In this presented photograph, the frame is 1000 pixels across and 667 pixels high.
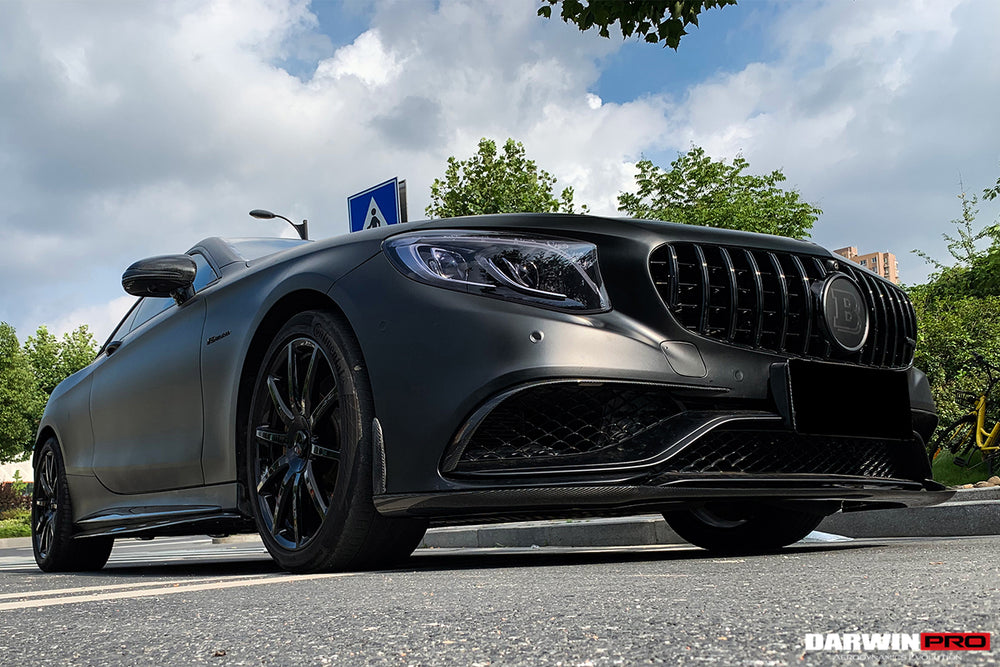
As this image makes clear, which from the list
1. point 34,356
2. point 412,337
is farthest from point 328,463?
point 34,356

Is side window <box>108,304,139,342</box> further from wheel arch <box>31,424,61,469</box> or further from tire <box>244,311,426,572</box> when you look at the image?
tire <box>244,311,426,572</box>

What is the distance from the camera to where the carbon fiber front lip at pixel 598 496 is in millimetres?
3232

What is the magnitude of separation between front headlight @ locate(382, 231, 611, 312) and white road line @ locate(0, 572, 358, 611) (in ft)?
3.26

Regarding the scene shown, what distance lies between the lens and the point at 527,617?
1.99 m

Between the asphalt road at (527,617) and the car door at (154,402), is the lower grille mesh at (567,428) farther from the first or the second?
the car door at (154,402)

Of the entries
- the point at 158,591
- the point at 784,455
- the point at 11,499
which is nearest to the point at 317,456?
the point at 158,591

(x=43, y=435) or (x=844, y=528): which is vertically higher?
(x=43, y=435)

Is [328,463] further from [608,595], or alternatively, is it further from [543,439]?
[608,595]

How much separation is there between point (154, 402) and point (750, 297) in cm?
263

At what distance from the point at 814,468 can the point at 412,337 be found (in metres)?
1.40

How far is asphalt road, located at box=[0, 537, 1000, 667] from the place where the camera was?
162 centimetres

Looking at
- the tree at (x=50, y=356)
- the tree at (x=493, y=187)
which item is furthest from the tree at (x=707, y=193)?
the tree at (x=50, y=356)

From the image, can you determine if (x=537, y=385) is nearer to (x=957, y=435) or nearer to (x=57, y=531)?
(x=57, y=531)

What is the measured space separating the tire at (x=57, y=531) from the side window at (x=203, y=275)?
4.86 feet
